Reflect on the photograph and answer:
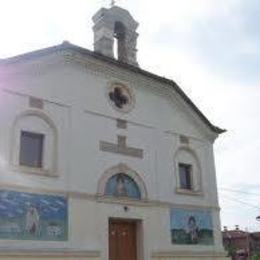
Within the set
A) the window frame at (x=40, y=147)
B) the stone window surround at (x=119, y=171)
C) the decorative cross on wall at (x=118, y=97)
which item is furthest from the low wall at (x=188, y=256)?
the decorative cross on wall at (x=118, y=97)

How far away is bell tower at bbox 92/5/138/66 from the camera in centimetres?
1909

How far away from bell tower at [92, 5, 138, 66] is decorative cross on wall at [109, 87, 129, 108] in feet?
4.85

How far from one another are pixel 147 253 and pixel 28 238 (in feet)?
14.8

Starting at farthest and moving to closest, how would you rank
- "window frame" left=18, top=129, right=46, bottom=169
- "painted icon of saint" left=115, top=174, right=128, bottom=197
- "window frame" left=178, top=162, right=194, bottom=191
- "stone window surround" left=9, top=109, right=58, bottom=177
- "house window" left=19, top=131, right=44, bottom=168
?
"window frame" left=178, top=162, right=194, bottom=191, "painted icon of saint" left=115, top=174, right=128, bottom=197, "house window" left=19, top=131, right=44, bottom=168, "window frame" left=18, top=129, right=46, bottom=169, "stone window surround" left=9, top=109, right=58, bottom=177

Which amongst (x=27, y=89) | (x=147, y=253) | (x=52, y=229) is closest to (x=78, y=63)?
(x=27, y=89)

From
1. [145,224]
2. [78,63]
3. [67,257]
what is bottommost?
[67,257]

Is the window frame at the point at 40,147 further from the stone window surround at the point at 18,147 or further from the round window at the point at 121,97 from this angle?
the round window at the point at 121,97

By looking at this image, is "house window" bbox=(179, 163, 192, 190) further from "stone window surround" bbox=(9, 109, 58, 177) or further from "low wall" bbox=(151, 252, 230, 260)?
"stone window surround" bbox=(9, 109, 58, 177)

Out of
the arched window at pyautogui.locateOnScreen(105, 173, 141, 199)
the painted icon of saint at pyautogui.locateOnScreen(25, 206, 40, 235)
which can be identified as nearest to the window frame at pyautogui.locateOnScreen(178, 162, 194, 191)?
the arched window at pyautogui.locateOnScreen(105, 173, 141, 199)

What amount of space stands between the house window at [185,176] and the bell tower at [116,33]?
14.6ft

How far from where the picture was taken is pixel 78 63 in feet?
56.3

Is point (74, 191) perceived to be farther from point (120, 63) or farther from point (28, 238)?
point (120, 63)

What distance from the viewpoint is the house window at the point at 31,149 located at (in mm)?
15039

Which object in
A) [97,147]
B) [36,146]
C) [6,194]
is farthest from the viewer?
[97,147]
